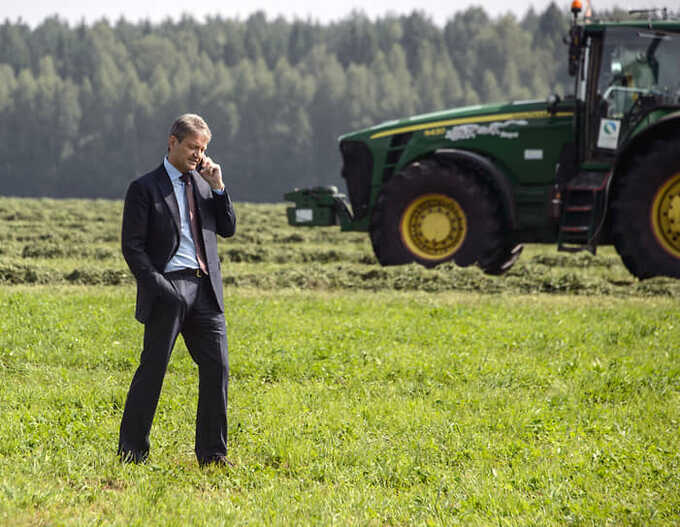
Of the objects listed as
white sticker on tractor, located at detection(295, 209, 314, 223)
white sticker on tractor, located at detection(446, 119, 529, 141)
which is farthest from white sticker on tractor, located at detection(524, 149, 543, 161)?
white sticker on tractor, located at detection(295, 209, 314, 223)

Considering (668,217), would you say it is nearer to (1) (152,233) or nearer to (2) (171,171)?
(2) (171,171)

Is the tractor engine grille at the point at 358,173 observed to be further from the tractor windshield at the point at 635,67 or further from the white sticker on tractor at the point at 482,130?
the tractor windshield at the point at 635,67

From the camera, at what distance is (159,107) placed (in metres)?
98.4

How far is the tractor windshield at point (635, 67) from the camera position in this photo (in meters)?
12.3

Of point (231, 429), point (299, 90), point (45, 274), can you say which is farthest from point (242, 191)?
point (231, 429)

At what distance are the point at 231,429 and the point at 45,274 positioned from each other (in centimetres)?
844

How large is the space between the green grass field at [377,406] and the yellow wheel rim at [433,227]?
58cm

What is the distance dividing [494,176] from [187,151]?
8.47 m

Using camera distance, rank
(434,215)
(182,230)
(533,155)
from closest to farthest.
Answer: (182,230) → (533,155) → (434,215)

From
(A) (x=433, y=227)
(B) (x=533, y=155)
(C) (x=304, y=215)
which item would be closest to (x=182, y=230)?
(A) (x=433, y=227)

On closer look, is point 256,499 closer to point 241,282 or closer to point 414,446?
point 414,446

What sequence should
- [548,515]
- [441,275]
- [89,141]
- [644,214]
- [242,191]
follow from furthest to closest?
[89,141], [242,191], [441,275], [644,214], [548,515]

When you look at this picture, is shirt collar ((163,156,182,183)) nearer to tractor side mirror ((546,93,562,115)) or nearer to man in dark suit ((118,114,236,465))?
man in dark suit ((118,114,236,465))

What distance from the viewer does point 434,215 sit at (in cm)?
1355
